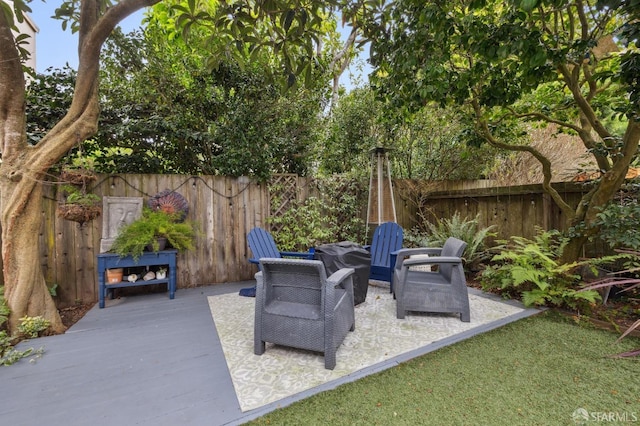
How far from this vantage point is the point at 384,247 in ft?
12.1

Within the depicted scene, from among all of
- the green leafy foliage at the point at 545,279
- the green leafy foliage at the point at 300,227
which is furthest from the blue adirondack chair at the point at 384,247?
the green leafy foliage at the point at 545,279

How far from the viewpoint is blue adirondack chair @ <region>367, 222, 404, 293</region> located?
3486 millimetres

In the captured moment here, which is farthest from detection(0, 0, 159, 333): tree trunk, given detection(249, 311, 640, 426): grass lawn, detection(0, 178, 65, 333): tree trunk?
detection(249, 311, 640, 426): grass lawn

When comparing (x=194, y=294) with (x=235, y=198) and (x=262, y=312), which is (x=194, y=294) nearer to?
(x=235, y=198)

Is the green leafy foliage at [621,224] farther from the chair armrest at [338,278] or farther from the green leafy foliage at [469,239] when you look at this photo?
the chair armrest at [338,278]

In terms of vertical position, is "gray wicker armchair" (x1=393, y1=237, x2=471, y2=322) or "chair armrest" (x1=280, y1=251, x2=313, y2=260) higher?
"chair armrest" (x1=280, y1=251, x2=313, y2=260)

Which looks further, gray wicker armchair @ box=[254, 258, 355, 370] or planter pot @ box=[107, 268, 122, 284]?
planter pot @ box=[107, 268, 122, 284]

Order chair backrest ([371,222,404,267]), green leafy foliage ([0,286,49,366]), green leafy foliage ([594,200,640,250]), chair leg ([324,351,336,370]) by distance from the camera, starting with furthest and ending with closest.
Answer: chair backrest ([371,222,404,267])
green leafy foliage ([594,200,640,250])
green leafy foliage ([0,286,49,366])
chair leg ([324,351,336,370])

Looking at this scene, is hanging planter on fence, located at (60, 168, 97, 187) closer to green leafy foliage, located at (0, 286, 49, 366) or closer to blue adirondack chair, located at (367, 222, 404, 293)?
green leafy foliage, located at (0, 286, 49, 366)

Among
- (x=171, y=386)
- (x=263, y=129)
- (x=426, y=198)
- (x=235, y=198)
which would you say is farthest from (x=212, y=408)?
(x=426, y=198)

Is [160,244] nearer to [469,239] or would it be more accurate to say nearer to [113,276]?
[113,276]

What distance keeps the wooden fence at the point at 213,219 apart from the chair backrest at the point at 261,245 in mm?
791

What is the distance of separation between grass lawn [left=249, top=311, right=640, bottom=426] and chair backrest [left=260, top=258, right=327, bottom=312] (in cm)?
60

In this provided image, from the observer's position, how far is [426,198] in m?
5.46
